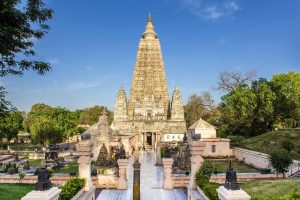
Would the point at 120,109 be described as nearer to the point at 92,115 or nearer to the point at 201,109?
the point at 201,109

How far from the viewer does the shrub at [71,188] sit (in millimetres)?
12099

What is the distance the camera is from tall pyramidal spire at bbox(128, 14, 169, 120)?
65.3 meters

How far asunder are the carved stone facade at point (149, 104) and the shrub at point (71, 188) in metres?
47.6

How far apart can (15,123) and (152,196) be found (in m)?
52.9

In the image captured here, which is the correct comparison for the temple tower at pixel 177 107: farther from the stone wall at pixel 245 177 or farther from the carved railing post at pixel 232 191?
the carved railing post at pixel 232 191

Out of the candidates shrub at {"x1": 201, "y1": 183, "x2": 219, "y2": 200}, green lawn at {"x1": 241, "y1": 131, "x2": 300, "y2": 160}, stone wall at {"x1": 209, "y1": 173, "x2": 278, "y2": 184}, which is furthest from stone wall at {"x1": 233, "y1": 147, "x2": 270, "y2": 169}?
shrub at {"x1": 201, "y1": 183, "x2": 219, "y2": 200}

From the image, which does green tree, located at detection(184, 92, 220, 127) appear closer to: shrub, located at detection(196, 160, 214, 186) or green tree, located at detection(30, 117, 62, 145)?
green tree, located at detection(30, 117, 62, 145)

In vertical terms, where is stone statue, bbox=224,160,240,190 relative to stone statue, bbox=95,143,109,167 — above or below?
above

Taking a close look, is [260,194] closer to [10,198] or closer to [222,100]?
[10,198]

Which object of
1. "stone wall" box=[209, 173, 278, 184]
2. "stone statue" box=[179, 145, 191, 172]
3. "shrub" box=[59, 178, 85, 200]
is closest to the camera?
"shrub" box=[59, 178, 85, 200]

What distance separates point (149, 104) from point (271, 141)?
1248 inches

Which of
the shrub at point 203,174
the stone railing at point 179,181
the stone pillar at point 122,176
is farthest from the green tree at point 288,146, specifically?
the shrub at point 203,174

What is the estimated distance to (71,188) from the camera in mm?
12711

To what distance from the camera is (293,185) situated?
47.9ft
